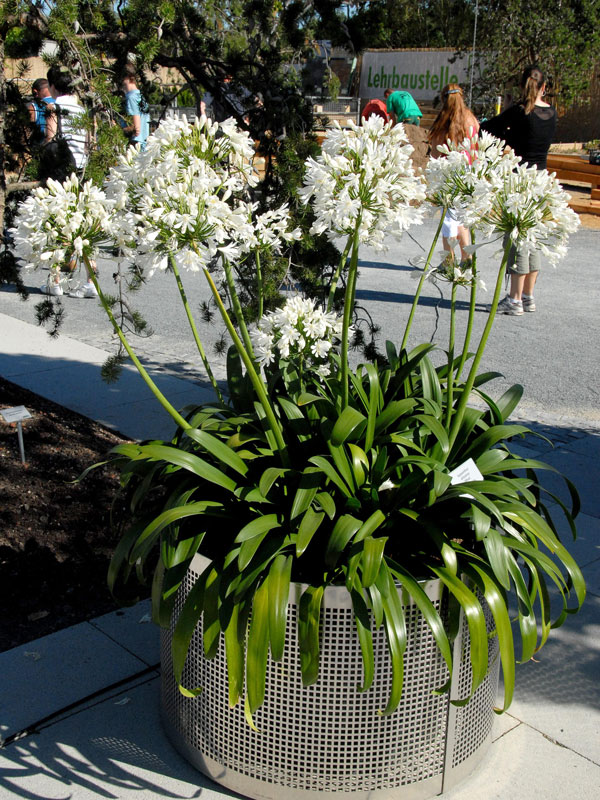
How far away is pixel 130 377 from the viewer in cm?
672

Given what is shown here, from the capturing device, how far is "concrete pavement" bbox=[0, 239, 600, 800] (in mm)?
2730

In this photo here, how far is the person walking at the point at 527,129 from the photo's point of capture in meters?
8.47

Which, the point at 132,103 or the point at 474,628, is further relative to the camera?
the point at 132,103

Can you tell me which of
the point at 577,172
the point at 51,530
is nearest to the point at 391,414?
the point at 51,530

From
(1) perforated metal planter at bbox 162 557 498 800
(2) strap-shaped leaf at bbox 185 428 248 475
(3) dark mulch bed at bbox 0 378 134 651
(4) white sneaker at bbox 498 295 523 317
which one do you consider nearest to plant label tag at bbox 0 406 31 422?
(3) dark mulch bed at bbox 0 378 134 651

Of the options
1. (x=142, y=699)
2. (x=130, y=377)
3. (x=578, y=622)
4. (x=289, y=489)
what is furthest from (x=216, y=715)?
(x=130, y=377)

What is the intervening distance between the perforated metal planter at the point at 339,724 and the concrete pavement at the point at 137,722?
0.14 meters

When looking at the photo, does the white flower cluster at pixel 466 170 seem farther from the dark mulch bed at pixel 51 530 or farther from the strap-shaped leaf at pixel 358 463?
the dark mulch bed at pixel 51 530

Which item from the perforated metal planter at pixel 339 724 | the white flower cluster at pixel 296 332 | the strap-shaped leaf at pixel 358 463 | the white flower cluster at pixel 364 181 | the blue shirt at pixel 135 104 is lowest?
the perforated metal planter at pixel 339 724

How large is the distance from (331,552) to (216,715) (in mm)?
666

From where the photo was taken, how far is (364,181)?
2.47 metres

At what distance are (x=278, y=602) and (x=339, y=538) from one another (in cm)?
27

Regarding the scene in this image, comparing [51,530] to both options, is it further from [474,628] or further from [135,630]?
[474,628]

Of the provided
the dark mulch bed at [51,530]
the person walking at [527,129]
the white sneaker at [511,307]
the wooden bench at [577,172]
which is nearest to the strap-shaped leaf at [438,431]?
the dark mulch bed at [51,530]
